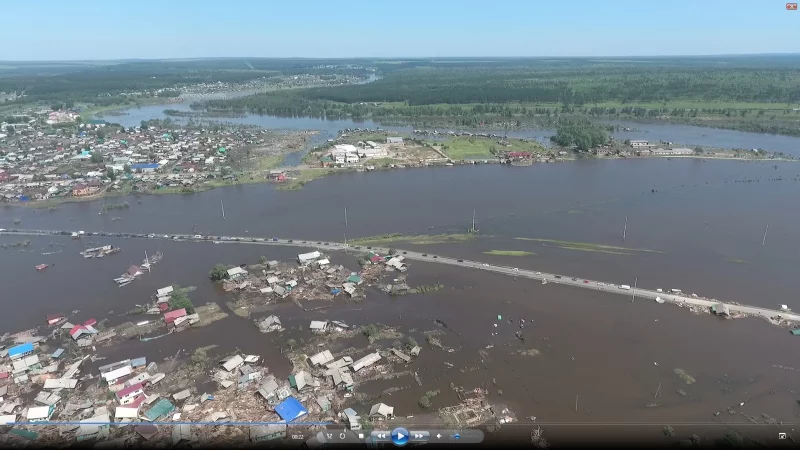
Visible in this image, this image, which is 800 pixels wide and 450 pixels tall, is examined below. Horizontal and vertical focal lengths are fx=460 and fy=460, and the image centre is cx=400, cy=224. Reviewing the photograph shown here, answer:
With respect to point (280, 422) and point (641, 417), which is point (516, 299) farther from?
point (280, 422)

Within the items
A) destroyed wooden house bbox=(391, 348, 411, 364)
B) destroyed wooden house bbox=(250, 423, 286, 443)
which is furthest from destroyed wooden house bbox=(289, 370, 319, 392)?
destroyed wooden house bbox=(391, 348, 411, 364)

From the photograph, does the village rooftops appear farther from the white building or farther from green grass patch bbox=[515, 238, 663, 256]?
green grass patch bbox=[515, 238, 663, 256]

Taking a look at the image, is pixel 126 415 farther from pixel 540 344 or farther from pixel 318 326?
pixel 540 344

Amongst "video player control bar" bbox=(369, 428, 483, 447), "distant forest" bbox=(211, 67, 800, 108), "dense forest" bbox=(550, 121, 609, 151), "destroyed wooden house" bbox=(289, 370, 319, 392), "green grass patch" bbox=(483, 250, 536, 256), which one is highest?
"distant forest" bbox=(211, 67, 800, 108)

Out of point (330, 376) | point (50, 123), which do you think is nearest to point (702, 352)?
point (330, 376)

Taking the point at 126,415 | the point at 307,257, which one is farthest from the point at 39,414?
the point at 307,257
